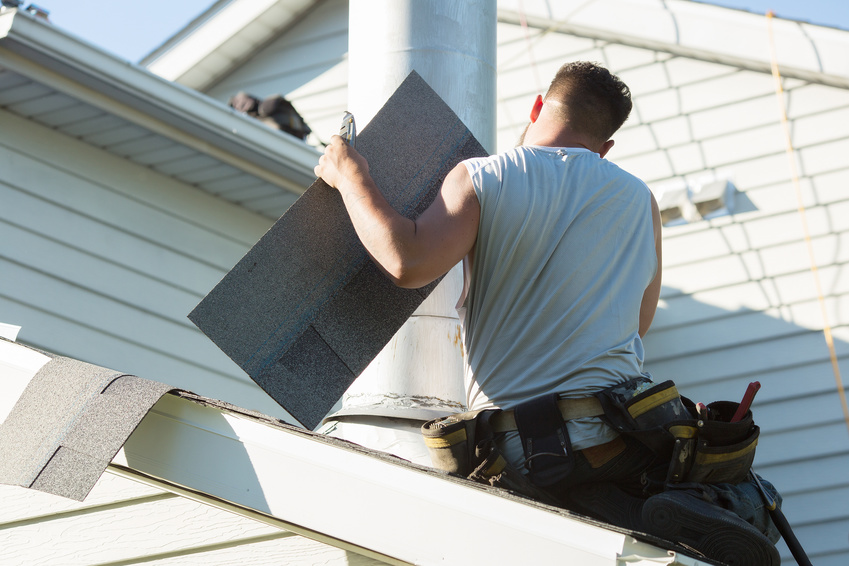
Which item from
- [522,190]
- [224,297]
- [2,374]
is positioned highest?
[522,190]

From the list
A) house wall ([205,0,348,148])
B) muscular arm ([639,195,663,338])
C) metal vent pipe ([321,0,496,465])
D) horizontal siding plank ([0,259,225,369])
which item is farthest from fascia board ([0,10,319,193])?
muscular arm ([639,195,663,338])

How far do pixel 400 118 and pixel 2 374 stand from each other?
4.18 feet

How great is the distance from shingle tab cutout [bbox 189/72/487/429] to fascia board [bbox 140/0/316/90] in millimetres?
6228

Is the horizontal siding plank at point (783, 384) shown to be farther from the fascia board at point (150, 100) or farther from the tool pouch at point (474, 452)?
the tool pouch at point (474, 452)

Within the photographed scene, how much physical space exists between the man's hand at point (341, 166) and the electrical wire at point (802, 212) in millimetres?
4670

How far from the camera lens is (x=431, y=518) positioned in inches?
72.4

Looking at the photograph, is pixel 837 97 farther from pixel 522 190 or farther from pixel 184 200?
pixel 522 190

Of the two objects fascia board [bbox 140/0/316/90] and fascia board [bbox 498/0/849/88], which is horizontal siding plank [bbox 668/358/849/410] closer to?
fascia board [bbox 498/0/849/88]

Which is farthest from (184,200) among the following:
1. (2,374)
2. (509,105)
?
(2,374)

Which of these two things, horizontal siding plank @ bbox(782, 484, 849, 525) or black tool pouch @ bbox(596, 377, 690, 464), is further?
horizontal siding plank @ bbox(782, 484, 849, 525)

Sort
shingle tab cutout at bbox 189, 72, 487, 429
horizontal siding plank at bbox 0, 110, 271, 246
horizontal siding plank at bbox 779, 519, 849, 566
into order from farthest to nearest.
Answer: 1. horizontal siding plank at bbox 779, 519, 849, 566
2. horizontal siding plank at bbox 0, 110, 271, 246
3. shingle tab cutout at bbox 189, 72, 487, 429

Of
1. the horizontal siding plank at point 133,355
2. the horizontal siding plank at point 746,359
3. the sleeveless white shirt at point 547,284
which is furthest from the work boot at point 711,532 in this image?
the horizontal siding plank at point 746,359

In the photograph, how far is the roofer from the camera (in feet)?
6.98

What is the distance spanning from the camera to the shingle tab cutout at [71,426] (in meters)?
1.94
